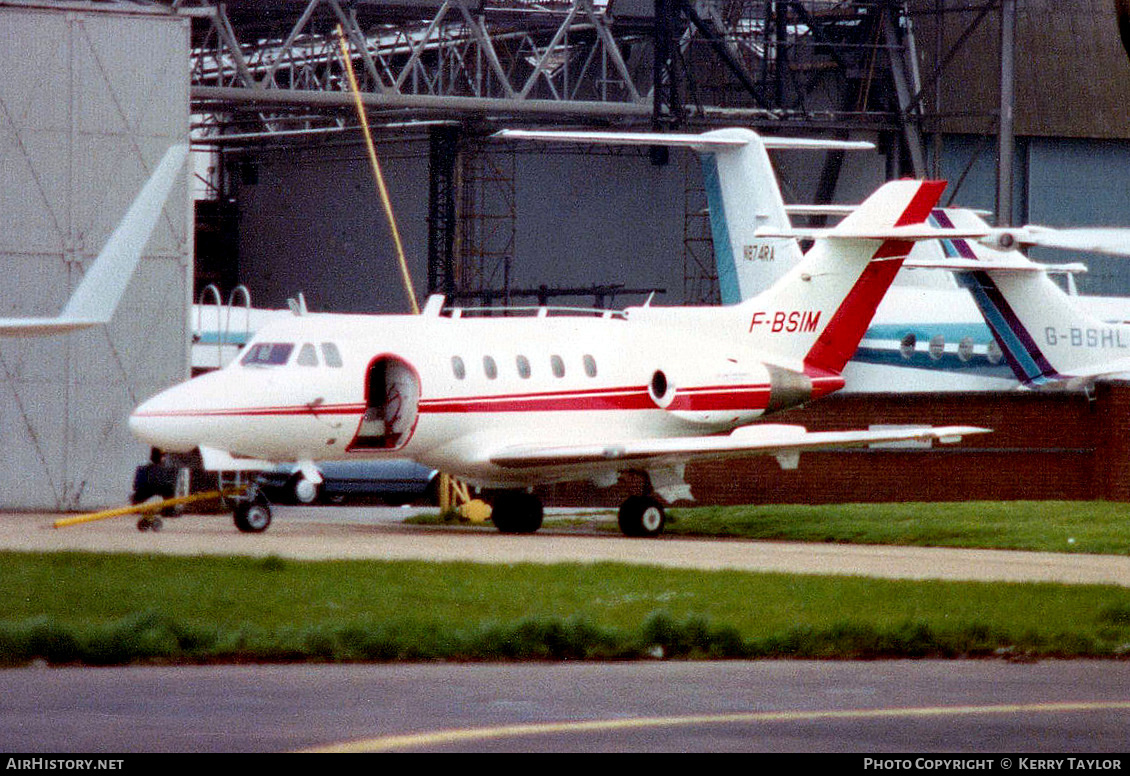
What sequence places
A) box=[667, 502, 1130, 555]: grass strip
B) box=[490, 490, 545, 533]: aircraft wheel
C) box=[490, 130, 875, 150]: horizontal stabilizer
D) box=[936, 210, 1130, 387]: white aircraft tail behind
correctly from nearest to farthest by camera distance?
box=[667, 502, 1130, 555]: grass strip, box=[490, 490, 545, 533]: aircraft wheel, box=[936, 210, 1130, 387]: white aircraft tail behind, box=[490, 130, 875, 150]: horizontal stabilizer

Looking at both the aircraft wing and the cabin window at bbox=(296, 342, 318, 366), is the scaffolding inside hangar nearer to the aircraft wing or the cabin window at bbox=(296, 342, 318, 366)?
the cabin window at bbox=(296, 342, 318, 366)

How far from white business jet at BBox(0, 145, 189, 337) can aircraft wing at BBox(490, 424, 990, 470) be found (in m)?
12.9

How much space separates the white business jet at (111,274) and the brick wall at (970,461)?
71.1ft

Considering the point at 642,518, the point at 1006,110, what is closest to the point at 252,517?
the point at 642,518

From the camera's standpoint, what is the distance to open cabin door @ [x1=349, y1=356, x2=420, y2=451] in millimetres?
23797

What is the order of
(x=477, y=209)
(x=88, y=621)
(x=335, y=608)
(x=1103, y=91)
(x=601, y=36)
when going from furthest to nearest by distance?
1. (x=477, y=209)
2. (x=1103, y=91)
3. (x=601, y=36)
4. (x=335, y=608)
5. (x=88, y=621)

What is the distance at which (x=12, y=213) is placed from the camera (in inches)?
1148

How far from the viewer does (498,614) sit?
44.2 ft

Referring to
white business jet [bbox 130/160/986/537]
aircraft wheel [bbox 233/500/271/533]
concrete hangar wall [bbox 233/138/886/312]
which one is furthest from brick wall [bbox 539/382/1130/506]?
concrete hangar wall [bbox 233/138/886/312]

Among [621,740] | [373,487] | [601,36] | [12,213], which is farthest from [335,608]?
[601,36]

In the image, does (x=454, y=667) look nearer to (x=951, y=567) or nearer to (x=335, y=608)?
(x=335, y=608)

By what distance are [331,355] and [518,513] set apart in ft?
11.0

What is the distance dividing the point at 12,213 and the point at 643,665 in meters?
20.0

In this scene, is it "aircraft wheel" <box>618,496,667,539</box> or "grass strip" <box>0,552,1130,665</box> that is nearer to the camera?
"grass strip" <box>0,552,1130,665</box>
